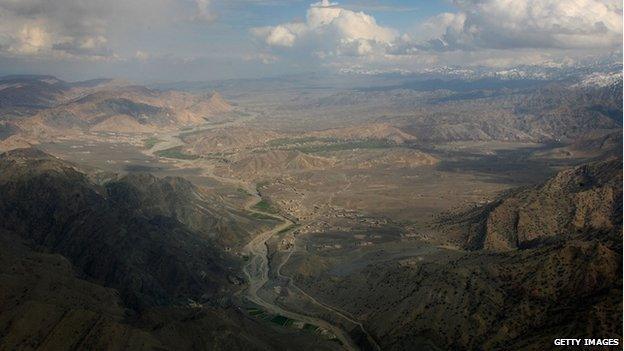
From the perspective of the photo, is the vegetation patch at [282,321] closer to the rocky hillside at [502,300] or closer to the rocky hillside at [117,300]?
the rocky hillside at [117,300]

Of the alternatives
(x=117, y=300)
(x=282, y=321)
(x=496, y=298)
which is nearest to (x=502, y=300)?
(x=496, y=298)

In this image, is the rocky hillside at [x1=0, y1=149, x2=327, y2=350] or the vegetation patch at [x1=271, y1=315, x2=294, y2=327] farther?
the vegetation patch at [x1=271, y1=315, x2=294, y2=327]

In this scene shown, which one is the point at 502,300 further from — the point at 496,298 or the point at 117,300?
the point at 117,300

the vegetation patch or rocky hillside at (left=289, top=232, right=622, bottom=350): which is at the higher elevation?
rocky hillside at (left=289, top=232, right=622, bottom=350)

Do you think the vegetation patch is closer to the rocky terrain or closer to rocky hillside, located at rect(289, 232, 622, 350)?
the rocky terrain

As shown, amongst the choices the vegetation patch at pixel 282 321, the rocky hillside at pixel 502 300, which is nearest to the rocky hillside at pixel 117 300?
the vegetation patch at pixel 282 321

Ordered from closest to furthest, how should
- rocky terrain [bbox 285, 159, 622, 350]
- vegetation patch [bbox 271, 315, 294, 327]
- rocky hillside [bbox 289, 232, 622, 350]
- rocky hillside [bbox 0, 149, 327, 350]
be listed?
rocky hillside [bbox 289, 232, 622, 350]
rocky terrain [bbox 285, 159, 622, 350]
rocky hillside [bbox 0, 149, 327, 350]
vegetation patch [bbox 271, 315, 294, 327]

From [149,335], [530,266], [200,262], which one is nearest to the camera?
[149,335]

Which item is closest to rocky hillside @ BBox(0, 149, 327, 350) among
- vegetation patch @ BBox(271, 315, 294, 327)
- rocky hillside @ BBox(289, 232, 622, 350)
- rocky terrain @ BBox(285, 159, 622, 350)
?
vegetation patch @ BBox(271, 315, 294, 327)

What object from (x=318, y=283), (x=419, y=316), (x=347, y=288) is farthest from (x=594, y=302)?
(x=318, y=283)

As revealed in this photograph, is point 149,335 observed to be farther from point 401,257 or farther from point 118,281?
point 401,257

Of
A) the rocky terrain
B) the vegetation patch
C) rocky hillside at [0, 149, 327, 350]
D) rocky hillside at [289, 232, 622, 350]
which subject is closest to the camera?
rocky hillside at [289, 232, 622, 350]
